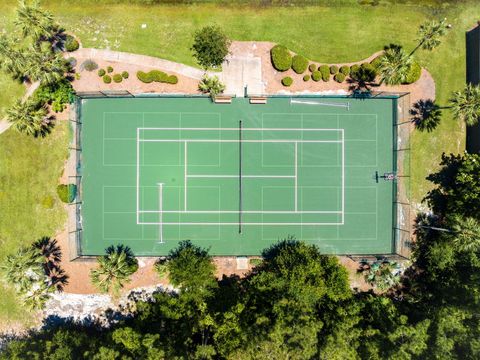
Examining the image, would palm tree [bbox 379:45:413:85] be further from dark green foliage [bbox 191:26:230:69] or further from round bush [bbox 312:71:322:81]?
dark green foliage [bbox 191:26:230:69]

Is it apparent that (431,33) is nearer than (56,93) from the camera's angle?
Yes

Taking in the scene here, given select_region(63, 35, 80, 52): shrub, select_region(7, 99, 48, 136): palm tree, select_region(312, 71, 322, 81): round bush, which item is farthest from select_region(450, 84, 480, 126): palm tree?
select_region(7, 99, 48, 136): palm tree

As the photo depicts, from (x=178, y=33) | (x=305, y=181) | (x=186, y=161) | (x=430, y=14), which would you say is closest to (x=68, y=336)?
(x=186, y=161)

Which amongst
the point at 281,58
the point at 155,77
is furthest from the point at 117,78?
the point at 281,58

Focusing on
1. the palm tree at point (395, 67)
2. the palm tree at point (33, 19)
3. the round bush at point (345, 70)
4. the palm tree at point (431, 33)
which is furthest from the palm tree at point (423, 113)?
the palm tree at point (33, 19)

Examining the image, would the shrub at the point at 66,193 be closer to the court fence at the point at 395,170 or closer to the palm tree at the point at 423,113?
the court fence at the point at 395,170

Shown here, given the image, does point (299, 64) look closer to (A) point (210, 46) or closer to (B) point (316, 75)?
(B) point (316, 75)

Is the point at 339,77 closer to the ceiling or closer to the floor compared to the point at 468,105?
closer to the ceiling
